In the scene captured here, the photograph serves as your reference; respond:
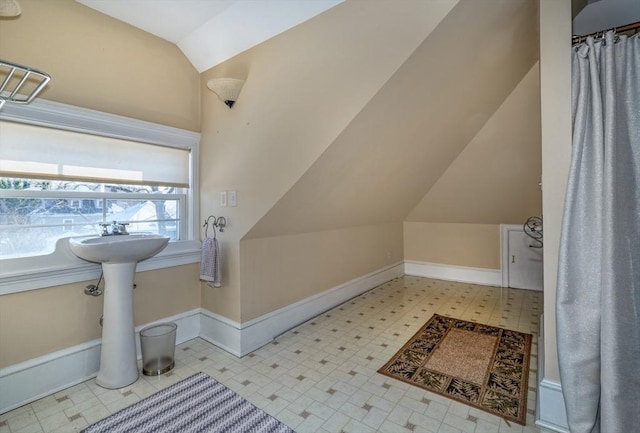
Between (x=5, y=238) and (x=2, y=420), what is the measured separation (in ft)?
3.37

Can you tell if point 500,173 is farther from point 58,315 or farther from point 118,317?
point 58,315

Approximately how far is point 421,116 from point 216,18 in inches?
68.1

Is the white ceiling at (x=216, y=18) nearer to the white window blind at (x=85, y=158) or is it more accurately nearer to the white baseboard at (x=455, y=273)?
the white window blind at (x=85, y=158)

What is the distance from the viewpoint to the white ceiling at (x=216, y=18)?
6.66ft

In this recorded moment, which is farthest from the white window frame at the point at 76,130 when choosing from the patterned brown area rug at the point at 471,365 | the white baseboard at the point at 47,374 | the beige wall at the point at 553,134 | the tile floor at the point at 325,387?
the beige wall at the point at 553,134

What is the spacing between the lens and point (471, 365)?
2.28 m

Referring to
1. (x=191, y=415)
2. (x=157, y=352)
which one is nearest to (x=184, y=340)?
(x=157, y=352)

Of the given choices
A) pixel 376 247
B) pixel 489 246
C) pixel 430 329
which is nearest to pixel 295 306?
pixel 430 329

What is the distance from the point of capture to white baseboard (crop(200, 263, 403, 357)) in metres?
2.48

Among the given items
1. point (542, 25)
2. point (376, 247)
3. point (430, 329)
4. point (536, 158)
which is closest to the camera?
point (542, 25)

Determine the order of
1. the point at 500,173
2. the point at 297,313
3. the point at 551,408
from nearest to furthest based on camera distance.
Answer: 1. the point at 551,408
2. the point at 297,313
3. the point at 500,173

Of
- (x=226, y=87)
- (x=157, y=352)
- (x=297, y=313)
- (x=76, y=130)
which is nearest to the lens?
(x=76, y=130)

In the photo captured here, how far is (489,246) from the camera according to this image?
14.3 ft

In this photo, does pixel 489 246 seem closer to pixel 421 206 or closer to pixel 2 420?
pixel 421 206
